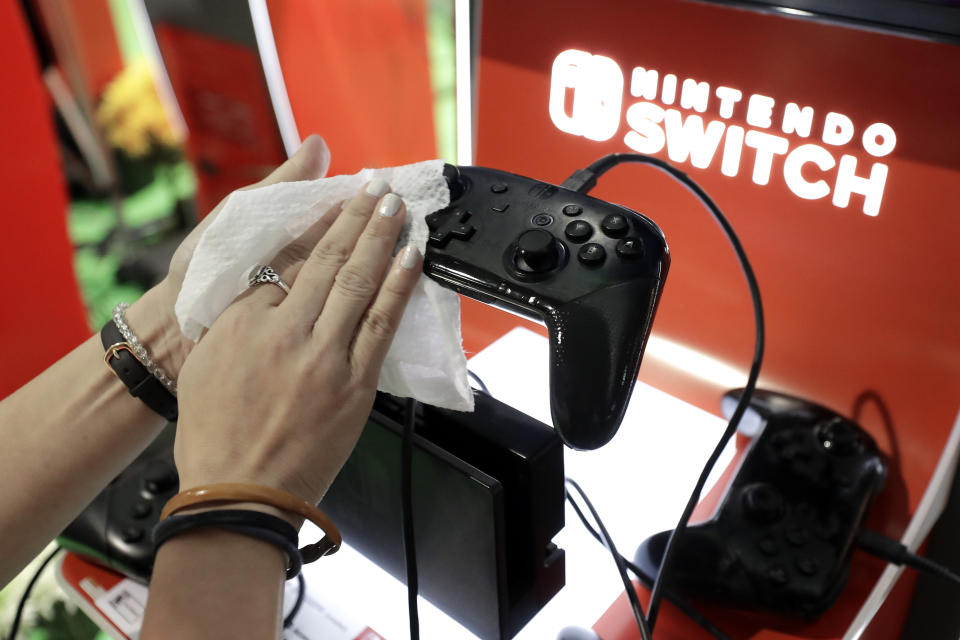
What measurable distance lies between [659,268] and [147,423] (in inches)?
15.9

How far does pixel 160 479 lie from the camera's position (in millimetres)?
711

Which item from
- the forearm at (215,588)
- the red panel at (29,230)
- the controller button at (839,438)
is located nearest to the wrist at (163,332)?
the forearm at (215,588)

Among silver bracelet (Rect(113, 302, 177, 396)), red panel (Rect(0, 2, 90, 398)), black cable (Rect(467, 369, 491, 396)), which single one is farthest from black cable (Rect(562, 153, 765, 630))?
red panel (Rect(0, 2, 90, 398))

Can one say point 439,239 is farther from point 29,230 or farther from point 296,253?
point 29,230

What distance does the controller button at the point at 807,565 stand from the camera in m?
0.58

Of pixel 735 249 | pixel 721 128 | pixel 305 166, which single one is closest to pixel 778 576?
pixel 735 249

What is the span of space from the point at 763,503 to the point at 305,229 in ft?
1.35

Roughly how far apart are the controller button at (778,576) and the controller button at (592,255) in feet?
1.01

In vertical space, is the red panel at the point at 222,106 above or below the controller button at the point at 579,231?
below

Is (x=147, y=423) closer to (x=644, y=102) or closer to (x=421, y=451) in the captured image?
(x=421, y=451)

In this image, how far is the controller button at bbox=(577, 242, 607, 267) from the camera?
0.44 meters

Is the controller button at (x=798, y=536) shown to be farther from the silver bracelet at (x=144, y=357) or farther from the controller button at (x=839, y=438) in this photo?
the silver bracelet at (x=144, y=357)

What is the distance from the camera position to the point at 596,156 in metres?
0.74

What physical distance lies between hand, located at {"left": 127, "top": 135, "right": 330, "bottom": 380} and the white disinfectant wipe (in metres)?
0.07
